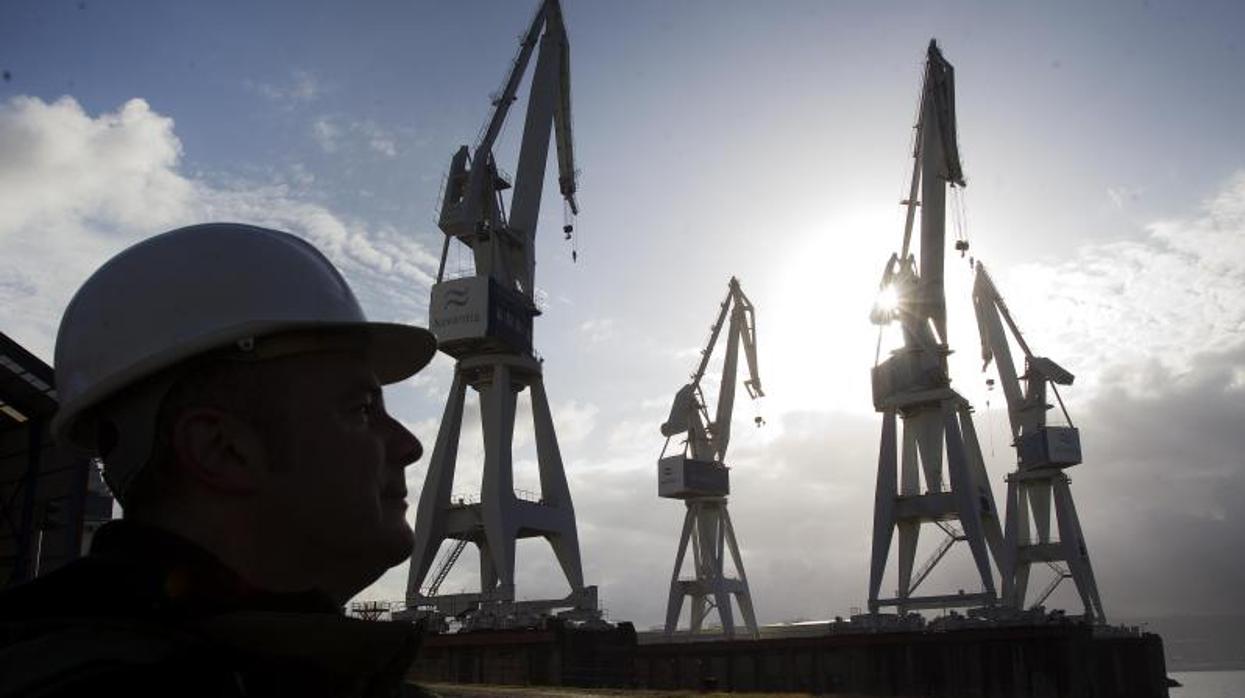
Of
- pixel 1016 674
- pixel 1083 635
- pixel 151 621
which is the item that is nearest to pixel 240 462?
pixel 151 621

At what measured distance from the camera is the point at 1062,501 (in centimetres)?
6003

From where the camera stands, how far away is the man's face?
1.85 meters

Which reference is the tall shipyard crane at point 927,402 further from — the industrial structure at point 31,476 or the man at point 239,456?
the man at point 239,456

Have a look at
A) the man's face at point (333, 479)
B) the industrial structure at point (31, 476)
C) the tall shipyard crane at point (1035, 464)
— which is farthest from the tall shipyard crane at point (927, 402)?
the man's face at point (333, 479)

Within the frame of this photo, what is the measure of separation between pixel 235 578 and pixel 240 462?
24cm

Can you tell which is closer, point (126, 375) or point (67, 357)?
point (126, 375)

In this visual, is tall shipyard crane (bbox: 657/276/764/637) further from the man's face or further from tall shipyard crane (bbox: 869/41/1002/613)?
the man's face

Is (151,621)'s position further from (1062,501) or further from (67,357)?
(1062,501)

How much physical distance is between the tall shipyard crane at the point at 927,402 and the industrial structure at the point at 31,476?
1518 inches

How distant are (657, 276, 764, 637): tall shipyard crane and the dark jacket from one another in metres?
62.1

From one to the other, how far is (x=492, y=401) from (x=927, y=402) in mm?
23115

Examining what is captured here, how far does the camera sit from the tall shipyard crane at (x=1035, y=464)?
58938 millimetres

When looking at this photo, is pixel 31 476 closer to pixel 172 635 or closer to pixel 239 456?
pixel 239 456

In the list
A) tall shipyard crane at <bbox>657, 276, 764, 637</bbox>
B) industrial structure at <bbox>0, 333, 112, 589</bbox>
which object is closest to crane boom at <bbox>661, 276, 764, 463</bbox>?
tall shipyard crane at <bbox>657, 276, 764, 637</bbox>
